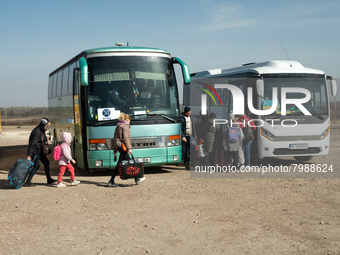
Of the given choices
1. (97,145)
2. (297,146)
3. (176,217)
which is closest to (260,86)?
(297,146)

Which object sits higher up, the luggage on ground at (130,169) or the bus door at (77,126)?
the bus door at (77,126)

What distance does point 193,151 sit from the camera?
14117 mm

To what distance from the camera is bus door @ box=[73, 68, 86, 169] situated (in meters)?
11.7

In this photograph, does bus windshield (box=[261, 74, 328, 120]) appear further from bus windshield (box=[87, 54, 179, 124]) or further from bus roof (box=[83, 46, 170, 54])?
bus roof (box=[83, 46, 170, 54])

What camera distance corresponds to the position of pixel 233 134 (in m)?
12.1

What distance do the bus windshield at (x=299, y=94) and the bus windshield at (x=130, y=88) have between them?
313 cm

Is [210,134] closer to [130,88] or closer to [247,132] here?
[247,132]

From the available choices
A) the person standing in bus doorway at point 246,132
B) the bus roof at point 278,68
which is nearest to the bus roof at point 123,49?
the person standing in bus doorway at point 246,132

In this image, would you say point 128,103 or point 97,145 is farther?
point 128,103

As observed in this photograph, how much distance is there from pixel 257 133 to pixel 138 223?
277 inches

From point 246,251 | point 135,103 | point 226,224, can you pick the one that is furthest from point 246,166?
point 246,251

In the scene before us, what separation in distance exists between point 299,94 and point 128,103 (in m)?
5.50

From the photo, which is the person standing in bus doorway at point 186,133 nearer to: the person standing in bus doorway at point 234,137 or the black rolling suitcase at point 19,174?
the person standing in bus doorway at point 234,137

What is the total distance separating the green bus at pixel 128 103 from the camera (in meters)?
11.4
